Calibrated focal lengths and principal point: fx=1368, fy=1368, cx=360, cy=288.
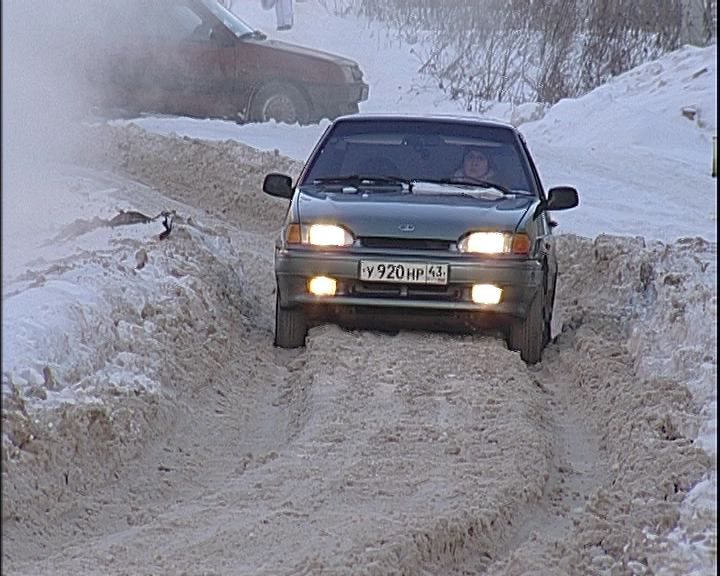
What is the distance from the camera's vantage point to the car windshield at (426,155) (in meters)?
9.01

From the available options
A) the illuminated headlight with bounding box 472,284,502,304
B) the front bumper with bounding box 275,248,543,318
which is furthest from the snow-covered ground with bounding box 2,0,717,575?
the illuminated headlight with bounding box 472,284,502,304

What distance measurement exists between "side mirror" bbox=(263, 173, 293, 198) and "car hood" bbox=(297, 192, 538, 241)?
1.22 ft

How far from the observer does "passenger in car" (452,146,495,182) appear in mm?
9039

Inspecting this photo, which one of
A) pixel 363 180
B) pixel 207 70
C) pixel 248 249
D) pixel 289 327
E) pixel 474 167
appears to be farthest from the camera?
pixel 207 70

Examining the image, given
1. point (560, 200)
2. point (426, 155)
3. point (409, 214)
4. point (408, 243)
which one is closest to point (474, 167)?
point (426, 155)

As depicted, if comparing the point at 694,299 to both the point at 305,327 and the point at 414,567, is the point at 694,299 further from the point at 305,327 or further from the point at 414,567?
the point at 414,567

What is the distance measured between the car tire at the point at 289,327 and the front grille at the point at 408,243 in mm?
643

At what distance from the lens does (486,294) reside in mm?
8008

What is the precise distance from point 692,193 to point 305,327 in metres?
8.06

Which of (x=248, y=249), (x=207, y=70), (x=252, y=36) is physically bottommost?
(x=248, y=249)

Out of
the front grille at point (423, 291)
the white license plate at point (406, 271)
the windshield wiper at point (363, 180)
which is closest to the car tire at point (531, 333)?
the front grille at point (423, 291)

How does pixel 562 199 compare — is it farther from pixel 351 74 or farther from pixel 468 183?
pixel 351 74

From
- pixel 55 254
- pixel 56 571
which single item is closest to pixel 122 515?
pixel 56 571

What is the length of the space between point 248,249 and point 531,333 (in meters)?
4.85
